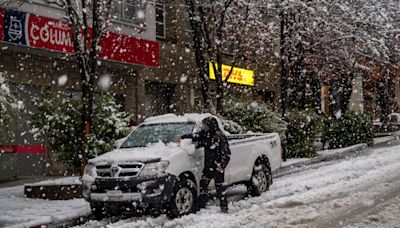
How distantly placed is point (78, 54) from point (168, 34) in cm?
1134

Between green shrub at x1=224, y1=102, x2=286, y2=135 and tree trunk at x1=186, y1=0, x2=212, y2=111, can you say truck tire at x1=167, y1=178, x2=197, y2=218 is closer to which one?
tree trunk at x1=186, y1=0, x2=212, y2=111

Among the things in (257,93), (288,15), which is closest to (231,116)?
(288,15)

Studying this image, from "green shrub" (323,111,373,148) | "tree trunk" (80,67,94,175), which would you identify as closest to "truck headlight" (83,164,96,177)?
"tree trunk" (80,67,94,175)

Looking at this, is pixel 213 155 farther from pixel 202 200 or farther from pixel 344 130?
pixel 344 130

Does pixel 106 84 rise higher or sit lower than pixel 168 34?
lower

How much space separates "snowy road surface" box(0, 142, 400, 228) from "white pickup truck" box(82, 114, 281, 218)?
14.2 inches

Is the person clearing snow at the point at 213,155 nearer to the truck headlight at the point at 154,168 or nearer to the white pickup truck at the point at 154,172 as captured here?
the white pickup truck at the point at 154,172

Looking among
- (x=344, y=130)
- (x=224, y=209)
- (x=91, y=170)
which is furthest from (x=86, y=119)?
(x=344, y=130)

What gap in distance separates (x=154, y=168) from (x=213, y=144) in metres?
1.27

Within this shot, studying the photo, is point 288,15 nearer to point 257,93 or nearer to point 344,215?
point 257,93

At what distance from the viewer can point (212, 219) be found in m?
8.70

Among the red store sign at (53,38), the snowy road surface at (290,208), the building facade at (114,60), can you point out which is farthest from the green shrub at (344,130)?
the snowy road surface at (290,208)

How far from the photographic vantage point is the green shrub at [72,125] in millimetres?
12047

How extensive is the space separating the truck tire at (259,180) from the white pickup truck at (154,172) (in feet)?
1.82
